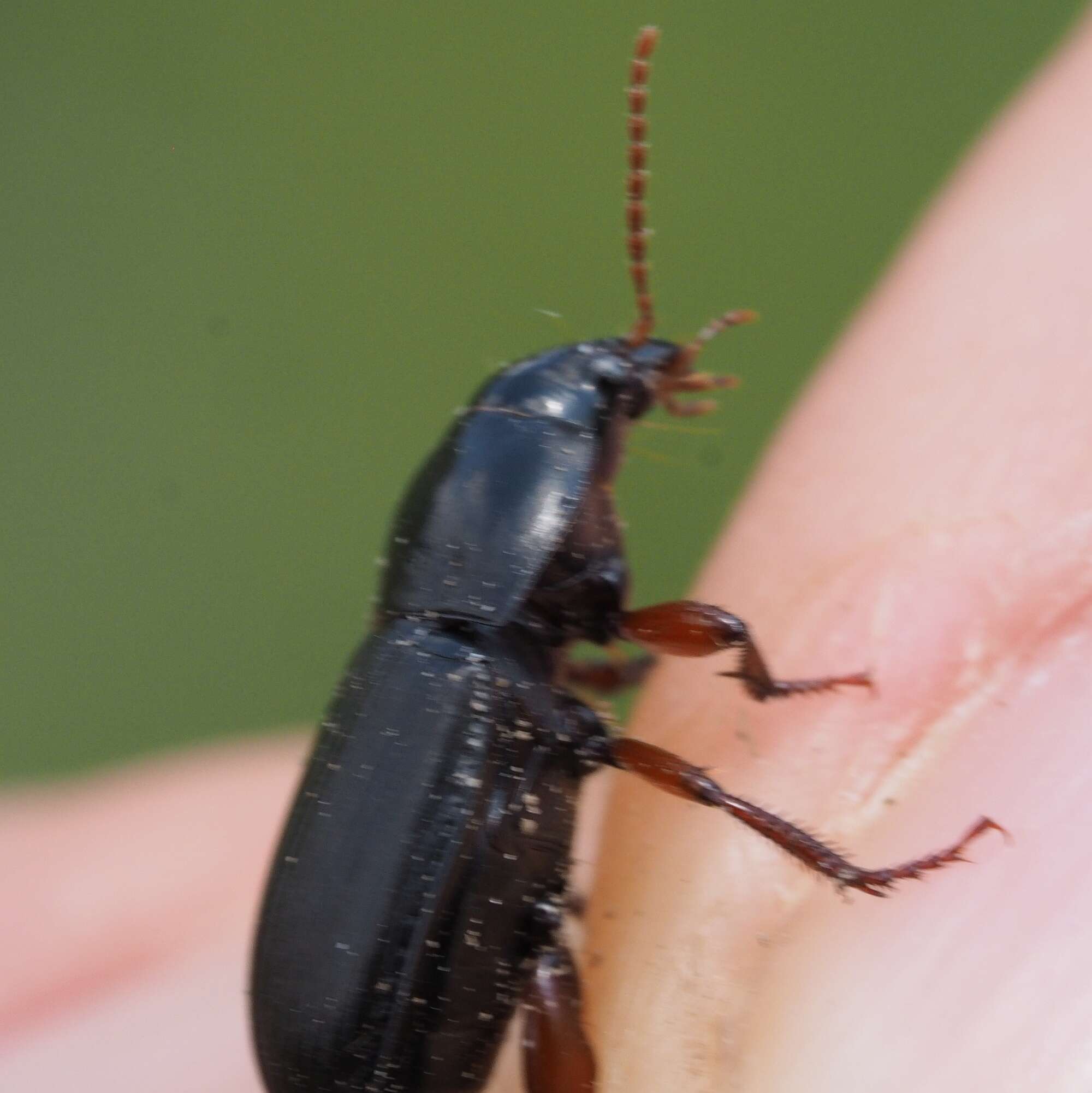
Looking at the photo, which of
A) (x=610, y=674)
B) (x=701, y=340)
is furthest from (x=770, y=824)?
(x=701, y=340)

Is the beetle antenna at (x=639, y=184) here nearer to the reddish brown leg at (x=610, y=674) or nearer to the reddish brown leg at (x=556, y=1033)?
the reddish brown leg at (x=610, y=674)

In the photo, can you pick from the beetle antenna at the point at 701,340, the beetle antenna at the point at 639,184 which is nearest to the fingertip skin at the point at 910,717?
the beetle antenna at the point at 701,340

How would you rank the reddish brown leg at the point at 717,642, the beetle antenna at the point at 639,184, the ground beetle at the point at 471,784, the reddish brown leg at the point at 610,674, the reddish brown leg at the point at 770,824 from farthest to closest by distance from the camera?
the reddish brown leg at the point at 610,674
the beetle antenna at the point at 639,184
the reddish brown leg at the point at 717,642
the ground beetle at the point at 471,784
the reddish brown leg at the point at 770,824

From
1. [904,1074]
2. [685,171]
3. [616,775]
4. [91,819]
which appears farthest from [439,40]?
[904,1074]

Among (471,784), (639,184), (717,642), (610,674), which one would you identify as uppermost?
(639,184)

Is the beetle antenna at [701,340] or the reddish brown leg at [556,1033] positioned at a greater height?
the beetle antenna at [701,340]

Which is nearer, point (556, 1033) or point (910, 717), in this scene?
point (910, 717)

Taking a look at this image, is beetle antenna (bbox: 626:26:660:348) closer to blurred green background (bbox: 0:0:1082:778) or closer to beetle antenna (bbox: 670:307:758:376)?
beetle antenna (bbox: 670:307:758:376)

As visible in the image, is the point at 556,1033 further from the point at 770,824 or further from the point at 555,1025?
the point at 770,824
